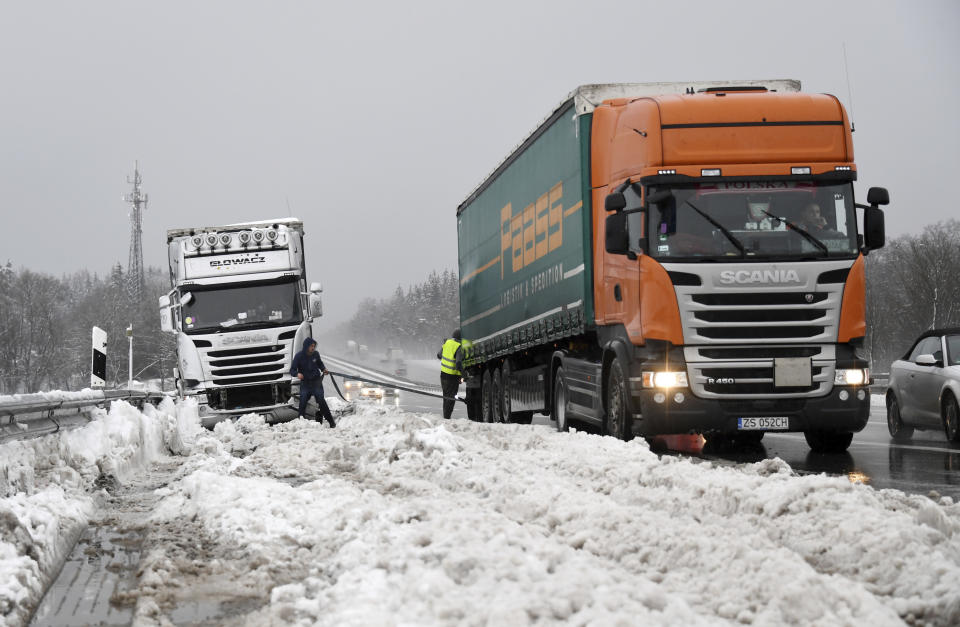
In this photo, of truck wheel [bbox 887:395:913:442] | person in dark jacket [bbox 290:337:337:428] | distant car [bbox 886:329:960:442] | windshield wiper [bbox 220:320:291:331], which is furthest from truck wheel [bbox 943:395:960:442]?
windshield wiper [bbox 220:320:291:331]

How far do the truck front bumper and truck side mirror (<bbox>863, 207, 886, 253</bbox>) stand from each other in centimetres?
158

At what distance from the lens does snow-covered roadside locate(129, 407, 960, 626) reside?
4449mm

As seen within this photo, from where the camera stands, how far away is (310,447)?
13.1m

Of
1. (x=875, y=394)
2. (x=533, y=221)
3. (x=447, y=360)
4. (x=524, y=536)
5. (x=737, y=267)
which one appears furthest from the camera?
(x=875, y=394)

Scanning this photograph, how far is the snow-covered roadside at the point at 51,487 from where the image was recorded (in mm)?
5590

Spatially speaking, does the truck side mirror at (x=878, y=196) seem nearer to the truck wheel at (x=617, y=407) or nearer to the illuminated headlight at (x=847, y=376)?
the illuminated headlight at (x=847, y=376)

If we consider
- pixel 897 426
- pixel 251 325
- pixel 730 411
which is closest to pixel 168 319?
pixel 251 325

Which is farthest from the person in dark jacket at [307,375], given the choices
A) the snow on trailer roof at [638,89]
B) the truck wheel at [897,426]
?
the truck wheel at [897,426]

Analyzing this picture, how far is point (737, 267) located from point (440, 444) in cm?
370

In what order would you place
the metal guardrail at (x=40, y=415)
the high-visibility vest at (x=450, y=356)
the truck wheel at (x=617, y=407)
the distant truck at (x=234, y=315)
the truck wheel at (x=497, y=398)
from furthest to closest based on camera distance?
the high-visibility vest at (x=450, y=356) < the distant truck at (x=234, y=315) < the truck wheel at (x=497, y=398) < the truck wheel at (x=617, y=407) < the metal guardrail at (x=40, y=415)

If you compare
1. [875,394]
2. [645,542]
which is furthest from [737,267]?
[875,394]

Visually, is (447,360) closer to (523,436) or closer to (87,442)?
(523,436)

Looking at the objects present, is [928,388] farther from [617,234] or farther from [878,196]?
[617,234]

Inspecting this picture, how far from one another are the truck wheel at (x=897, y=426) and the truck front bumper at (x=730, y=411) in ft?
13.0
